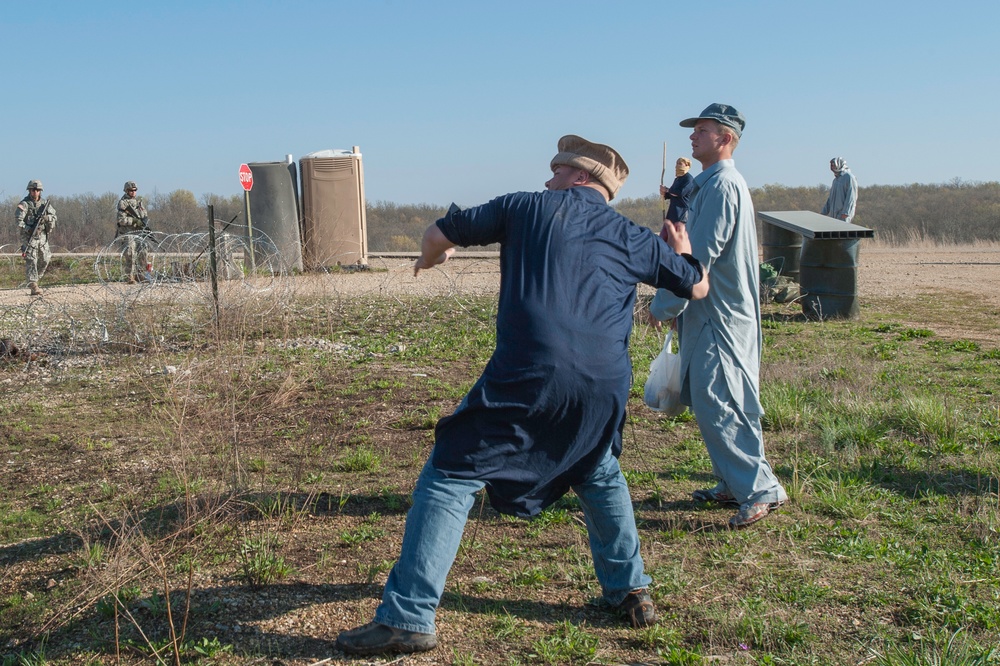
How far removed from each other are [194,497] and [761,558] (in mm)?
2503

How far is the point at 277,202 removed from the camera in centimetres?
1920

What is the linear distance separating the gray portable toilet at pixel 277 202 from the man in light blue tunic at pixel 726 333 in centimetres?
1530

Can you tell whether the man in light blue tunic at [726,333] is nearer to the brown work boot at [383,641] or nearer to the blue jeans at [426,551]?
the blue jeans at [426,551]

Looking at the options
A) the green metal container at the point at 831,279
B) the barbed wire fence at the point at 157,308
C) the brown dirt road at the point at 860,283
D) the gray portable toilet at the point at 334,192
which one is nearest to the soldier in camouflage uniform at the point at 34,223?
the brown dirt road at the point at 860,283

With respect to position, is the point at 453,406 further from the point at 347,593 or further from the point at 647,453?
the point at 347,593

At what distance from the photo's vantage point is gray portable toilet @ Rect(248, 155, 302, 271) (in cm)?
1903

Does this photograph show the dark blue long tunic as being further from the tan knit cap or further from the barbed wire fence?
the barbed wire fence

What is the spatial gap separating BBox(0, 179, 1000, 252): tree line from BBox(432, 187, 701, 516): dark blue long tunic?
14.6 m

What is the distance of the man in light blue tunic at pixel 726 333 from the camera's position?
14.1 ft

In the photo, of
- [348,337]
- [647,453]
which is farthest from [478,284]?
[647,453]

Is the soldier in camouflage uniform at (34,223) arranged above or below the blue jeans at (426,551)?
above

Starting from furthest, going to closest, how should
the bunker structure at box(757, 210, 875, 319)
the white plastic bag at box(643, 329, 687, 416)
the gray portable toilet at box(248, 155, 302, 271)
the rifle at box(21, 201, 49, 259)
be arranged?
the gray portable toilet at box(248, 155, 302, 271)
the rifle at box(21, 201, 49, 259)
the bunker structure at box(757, 210, 875, 319)
the white plastic bag at box(643, 329, 687, 416)

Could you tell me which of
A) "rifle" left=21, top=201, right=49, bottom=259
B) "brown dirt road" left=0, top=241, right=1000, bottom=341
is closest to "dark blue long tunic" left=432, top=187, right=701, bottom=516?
"brown dirt road" left=0, top=241, right=1000, bottom=341

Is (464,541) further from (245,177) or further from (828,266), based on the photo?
(245,177)
